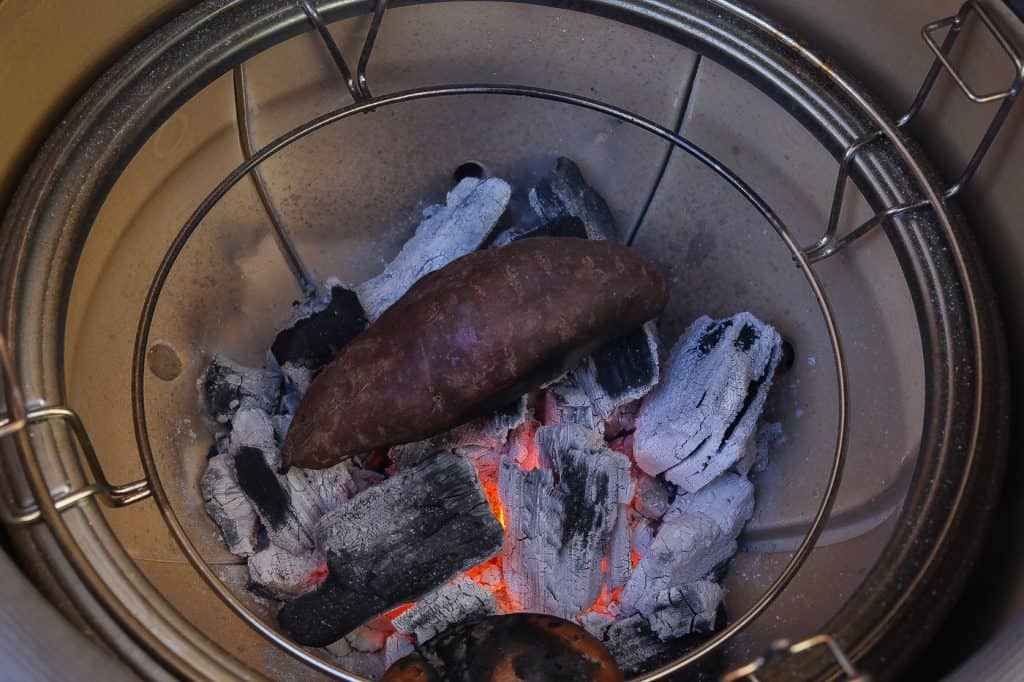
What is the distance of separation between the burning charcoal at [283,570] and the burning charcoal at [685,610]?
35cm

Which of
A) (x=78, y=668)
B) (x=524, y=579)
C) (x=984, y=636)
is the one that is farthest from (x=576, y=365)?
(x=78, y=668)

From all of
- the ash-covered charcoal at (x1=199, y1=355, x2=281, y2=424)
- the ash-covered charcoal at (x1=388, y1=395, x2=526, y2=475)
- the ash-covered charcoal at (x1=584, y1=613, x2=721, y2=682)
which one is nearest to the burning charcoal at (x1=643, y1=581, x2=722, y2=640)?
the ash-covered charcoal at (x1=584, y1=613, x2=721, y2=682)

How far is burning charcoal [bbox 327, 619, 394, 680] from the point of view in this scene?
0.89 meters

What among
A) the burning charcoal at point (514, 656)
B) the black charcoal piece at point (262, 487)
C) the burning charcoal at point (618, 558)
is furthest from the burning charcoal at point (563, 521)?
the black charcoal piece at point (262, 487)

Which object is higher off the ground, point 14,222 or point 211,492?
point 14,222

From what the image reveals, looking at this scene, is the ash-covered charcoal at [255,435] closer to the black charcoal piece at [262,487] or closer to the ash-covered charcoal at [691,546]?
the black charcoal piece at [262,487]

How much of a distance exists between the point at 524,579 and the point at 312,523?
23 cm

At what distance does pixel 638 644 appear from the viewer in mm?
862

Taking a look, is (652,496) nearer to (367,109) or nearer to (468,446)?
(468,446)

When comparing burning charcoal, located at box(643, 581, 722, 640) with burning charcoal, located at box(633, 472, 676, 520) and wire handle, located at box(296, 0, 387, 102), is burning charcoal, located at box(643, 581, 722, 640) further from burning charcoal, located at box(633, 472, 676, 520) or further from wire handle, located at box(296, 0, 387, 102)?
wire handle, located at box(296, 0, 387, 102)

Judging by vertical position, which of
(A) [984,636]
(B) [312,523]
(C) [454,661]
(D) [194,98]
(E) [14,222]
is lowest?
(A) [984,636]

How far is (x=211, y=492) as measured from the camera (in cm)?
90

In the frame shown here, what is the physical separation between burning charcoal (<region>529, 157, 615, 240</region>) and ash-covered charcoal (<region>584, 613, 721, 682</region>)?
426mm

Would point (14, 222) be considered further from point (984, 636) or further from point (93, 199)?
point (984, 636)
